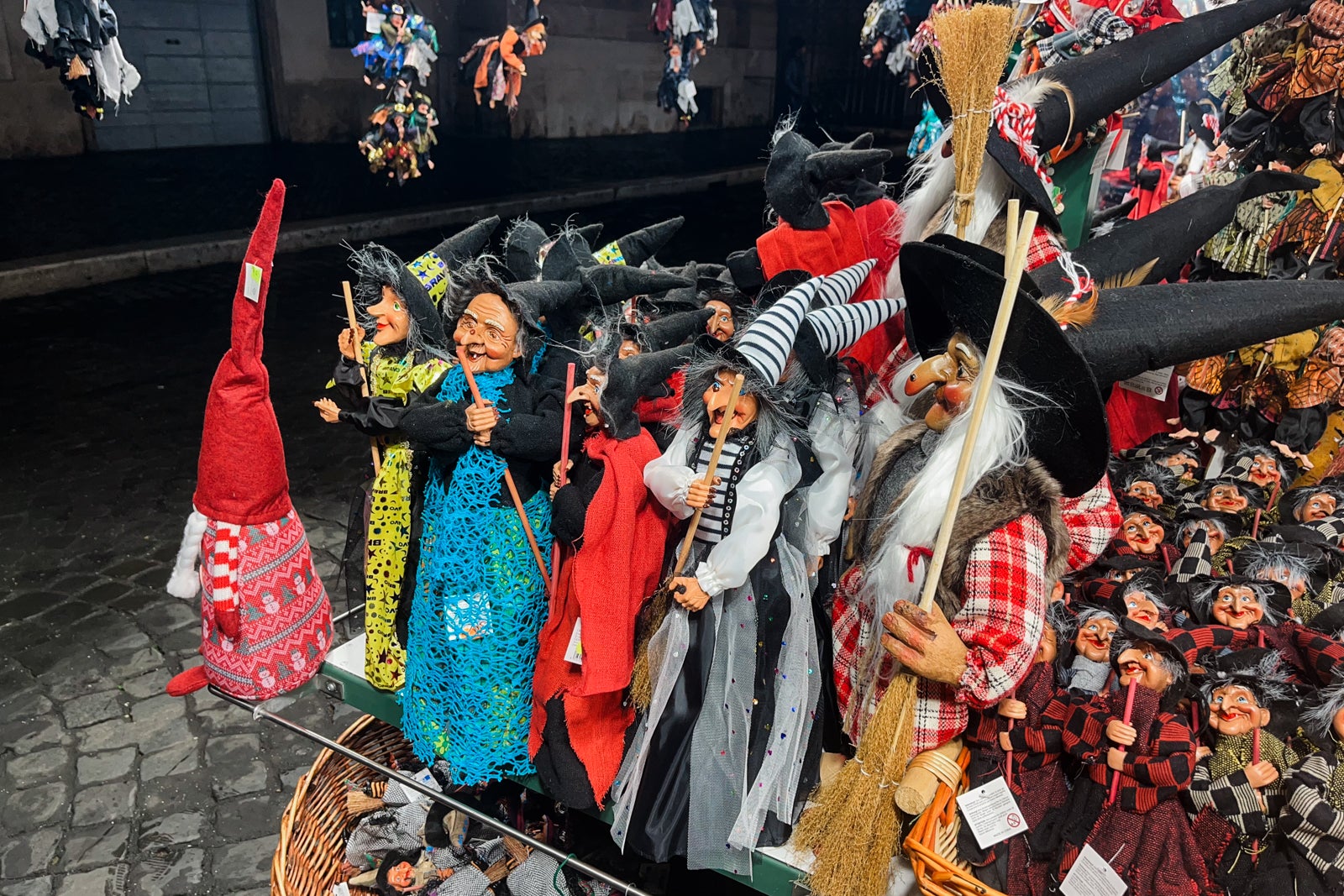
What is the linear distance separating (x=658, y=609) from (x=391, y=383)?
0.92 m

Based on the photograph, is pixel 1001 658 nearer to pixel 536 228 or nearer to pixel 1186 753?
pixel 1186 753

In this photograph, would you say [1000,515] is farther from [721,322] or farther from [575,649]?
[721,322]

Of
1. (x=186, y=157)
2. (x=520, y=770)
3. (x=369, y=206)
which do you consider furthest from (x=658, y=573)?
(x=186, y=157)

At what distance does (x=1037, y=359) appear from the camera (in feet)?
5.39

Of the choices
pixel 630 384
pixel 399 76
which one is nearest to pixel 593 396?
pixel 630 384

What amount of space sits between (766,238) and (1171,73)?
1.06 meters

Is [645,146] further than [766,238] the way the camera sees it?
Yes

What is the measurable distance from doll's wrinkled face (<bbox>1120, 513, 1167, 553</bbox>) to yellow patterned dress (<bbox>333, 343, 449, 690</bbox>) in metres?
1.85

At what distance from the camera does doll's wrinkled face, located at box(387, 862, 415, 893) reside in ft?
8.18

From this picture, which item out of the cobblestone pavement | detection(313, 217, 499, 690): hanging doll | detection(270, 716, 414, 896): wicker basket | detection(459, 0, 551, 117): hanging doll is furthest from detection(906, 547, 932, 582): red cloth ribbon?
detection(459, 0, 551, 117): hanging doll

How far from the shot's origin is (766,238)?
8.64 feet

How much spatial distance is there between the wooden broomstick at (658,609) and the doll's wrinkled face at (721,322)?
618 millimetres

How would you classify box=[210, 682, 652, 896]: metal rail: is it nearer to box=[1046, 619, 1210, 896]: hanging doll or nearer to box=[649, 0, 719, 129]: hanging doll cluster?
box=[1046, 619, 1210, 896]: hanging doll

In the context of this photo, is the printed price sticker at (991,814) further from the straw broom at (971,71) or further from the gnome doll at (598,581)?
the straw broom at (971,71)
